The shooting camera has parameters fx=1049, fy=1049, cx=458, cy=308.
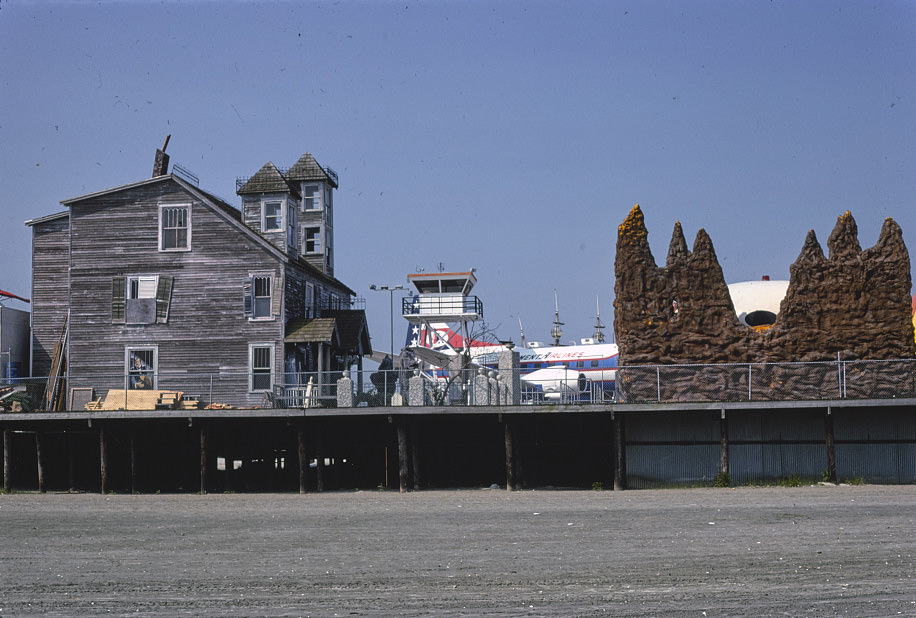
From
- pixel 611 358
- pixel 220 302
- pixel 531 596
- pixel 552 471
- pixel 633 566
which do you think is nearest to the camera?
pixel 531 596

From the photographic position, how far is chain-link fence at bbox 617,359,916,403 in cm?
3191

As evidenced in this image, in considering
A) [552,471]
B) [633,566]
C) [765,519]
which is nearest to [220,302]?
[552,471]

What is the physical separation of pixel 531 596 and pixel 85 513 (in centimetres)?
1667

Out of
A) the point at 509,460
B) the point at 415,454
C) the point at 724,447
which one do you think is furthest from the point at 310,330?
the point at 724,447

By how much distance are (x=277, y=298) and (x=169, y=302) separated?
404cm

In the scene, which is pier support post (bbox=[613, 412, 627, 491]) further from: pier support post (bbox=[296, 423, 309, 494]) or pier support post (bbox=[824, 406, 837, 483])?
pier support post (bbox=[296, 423, 309, 494])

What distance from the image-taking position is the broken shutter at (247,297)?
126 feet

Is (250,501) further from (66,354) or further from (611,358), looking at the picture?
(611,358)

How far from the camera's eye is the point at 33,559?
19.1m

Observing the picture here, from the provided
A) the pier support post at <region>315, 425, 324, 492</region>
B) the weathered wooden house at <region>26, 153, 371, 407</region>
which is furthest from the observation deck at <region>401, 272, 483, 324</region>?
the pier support post at <region>315, 425, 324, 492</region>

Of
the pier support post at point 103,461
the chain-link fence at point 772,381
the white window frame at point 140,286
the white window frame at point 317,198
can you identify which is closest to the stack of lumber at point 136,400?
the pier support post at point 103,461

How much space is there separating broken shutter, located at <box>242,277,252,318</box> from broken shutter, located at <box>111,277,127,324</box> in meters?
4.47

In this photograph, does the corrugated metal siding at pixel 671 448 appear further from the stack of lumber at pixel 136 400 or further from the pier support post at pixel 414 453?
the stack of lumber at pixel 136 400

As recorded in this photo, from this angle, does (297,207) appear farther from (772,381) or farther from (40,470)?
(772,381)
